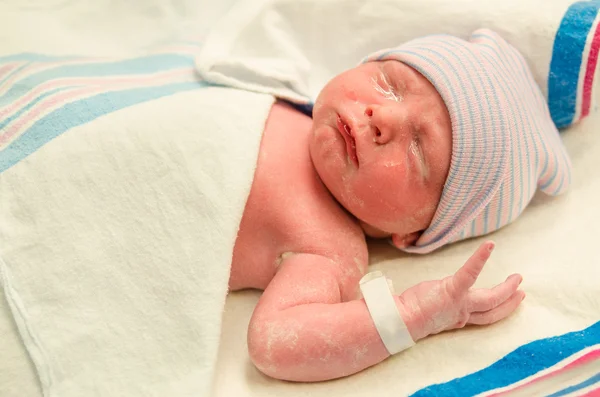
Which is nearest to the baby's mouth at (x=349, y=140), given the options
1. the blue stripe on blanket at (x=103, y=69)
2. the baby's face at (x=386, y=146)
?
the baby's face at (x=386, y=146)

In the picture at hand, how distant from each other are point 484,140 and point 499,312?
1.00ft

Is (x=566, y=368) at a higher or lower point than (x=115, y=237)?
lower

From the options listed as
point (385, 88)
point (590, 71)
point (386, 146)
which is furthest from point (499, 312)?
point (590, 71)

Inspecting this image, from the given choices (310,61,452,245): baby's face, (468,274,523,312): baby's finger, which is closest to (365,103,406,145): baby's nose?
(310,61,452,245): baby's face

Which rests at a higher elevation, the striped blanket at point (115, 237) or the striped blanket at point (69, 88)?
the striped blanket at point (69, 88)

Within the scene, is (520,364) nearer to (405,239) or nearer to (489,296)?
(489,296)

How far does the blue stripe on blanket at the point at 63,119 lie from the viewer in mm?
1041

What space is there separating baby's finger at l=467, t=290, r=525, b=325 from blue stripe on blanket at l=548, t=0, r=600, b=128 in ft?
1.74

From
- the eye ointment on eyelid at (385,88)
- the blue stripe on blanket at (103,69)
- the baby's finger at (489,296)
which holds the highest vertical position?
the blue stripe on blanket at (103,69)

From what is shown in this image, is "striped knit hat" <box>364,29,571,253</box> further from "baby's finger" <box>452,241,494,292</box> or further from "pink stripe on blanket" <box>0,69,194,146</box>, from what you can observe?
"pink stripe on blanket" <box>0,69,194,146</box>

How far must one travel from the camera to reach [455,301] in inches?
37.3

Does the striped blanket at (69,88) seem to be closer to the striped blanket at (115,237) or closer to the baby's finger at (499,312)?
the striped blanket at (115,237)

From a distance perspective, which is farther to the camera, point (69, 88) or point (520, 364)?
point (69, 88)

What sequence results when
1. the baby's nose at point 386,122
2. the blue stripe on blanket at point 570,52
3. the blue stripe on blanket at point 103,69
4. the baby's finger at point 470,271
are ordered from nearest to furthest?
the baby's finger at point 470,271, the baby's nose at point 386,122, the blue stripe on blanket at point 103,69, the blue stripe on blanket at point 570,52
